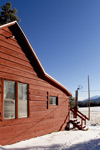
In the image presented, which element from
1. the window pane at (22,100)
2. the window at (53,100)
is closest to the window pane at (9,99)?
the window pane at (22,100)

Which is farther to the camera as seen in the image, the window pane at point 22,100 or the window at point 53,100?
the window at point 53,100

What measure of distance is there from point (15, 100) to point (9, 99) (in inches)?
16.8

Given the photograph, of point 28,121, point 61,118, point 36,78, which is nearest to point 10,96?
point 28,121

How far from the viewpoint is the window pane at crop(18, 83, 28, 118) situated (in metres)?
8.91

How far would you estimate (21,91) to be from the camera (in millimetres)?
9117

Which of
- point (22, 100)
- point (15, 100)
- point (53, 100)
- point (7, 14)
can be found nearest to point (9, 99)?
point (15, 100)

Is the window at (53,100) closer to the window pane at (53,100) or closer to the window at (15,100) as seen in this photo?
the window pane at (53,100)

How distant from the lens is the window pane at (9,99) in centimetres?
802

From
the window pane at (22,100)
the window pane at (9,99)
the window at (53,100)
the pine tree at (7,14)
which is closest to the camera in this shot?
the window pane at (9,99)

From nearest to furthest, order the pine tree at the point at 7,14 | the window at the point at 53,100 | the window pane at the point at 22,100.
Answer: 1. the window pane at the point at 22,100
2. the window at the point at 53,100
3. the pine tree at the point at 7,14

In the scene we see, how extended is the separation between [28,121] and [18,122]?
0.89 metres

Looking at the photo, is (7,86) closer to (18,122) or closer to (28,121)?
(18,122)

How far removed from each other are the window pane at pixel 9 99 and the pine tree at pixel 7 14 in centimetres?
2722

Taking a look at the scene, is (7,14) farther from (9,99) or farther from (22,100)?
(9,99)
